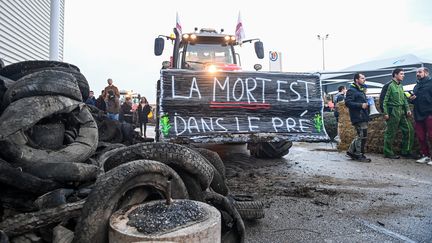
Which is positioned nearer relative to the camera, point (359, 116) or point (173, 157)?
point (173, 157)

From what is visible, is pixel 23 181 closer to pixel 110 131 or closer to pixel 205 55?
pixel 110 131

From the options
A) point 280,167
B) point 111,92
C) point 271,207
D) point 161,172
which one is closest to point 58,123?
point 161,172

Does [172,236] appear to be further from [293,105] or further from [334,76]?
[334,76]

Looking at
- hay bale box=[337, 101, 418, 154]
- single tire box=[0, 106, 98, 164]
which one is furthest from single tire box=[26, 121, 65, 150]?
hay bale box=[337, 101, 418, 154]

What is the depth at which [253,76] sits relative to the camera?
209 inches

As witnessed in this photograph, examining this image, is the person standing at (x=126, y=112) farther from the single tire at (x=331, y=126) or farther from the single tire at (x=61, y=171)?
the single tire at (x=61, y=171)

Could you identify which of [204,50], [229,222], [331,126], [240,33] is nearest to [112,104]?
[204,50]

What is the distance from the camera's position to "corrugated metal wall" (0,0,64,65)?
8898mm

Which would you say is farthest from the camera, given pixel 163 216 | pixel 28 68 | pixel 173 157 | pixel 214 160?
pixel 28 68

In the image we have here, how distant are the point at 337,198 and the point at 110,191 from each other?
3.06 m

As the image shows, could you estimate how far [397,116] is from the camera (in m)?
7.50

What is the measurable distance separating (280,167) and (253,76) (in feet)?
6.30

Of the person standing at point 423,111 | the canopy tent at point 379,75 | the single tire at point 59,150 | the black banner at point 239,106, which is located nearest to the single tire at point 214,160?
the single tire at point 59,150

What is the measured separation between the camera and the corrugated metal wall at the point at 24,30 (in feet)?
29.2
